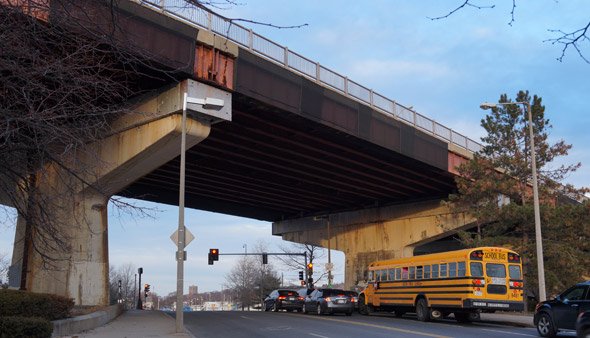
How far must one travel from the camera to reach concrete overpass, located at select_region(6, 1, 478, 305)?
888 inches

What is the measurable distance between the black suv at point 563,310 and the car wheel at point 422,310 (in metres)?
7.69

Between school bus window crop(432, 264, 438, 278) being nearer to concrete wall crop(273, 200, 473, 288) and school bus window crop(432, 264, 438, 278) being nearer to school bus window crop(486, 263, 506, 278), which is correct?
school bus window crop(486, 263, 506, 278)

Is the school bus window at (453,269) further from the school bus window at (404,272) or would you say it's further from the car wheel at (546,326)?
the car wheel at (546,326)

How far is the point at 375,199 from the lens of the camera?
155ft

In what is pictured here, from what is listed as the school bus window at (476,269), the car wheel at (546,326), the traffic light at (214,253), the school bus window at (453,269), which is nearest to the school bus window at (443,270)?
the school bus window at (453,269)

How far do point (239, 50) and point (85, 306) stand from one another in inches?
506

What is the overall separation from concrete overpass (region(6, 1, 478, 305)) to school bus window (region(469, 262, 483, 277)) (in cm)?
929

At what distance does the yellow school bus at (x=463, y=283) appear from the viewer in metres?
22.1

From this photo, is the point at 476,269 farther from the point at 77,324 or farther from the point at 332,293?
the point at 77,324

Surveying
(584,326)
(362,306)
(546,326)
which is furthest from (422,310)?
(584,326)

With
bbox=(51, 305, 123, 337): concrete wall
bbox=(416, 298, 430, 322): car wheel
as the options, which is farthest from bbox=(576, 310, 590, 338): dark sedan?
bbox=(51, 305, 123, 337): concrete wall

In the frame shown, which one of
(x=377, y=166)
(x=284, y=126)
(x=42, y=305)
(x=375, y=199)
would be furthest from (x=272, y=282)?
(x=42, y=305)

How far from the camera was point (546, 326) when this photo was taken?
16688 millimetres

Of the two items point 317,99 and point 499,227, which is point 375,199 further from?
point 317,99
